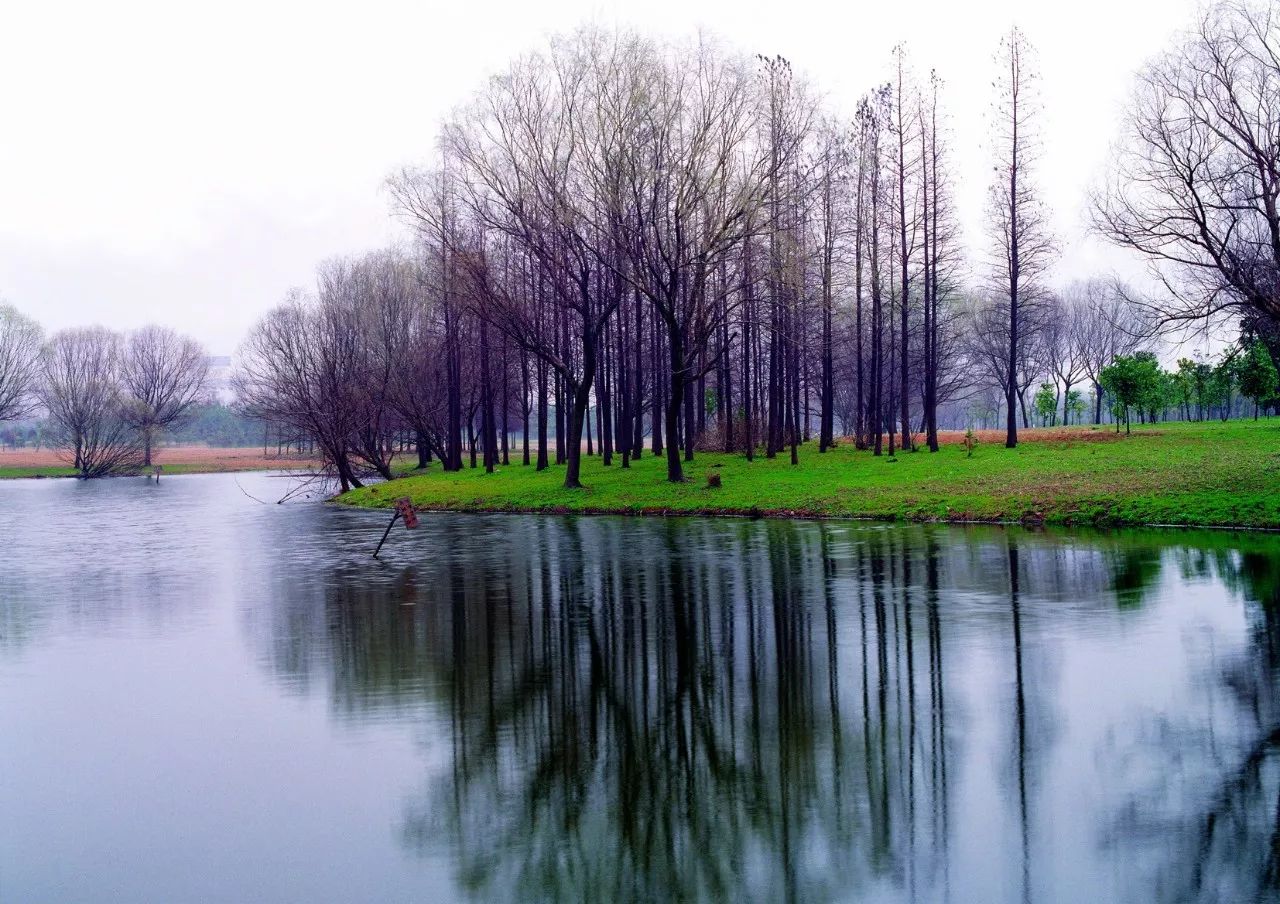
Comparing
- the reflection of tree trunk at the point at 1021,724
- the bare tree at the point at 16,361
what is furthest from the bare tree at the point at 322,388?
the bare tree at the point at 16,361

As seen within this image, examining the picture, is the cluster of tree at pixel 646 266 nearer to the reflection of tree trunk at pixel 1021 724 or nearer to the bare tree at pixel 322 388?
the bare tree at pixel 322 388

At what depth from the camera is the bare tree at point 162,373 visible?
100625 mm

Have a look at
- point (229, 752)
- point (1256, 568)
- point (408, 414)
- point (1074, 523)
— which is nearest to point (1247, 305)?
point (1074, 523)

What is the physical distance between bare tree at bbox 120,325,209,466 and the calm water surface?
290ft

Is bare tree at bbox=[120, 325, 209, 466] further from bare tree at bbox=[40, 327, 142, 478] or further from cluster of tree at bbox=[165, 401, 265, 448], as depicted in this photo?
cluster of tree at bbox=[165, 401, 265, 448]

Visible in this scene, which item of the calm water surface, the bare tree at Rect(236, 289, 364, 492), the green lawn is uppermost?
the bare tree at Rect(236, 289, 364, 492)

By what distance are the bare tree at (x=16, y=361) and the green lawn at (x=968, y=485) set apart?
54954mm

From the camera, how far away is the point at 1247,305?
24797mm

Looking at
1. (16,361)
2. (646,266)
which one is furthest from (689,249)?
(16,361)

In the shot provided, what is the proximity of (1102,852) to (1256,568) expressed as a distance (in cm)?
1321

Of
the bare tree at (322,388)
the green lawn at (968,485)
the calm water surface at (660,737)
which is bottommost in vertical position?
the calm water surface at (660,737)

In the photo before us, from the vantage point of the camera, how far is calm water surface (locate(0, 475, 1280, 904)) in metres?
6.21

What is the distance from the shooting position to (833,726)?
8.92 m

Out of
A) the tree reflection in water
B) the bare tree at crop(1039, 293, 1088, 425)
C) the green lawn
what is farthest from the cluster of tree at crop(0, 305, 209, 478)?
the tree reflection in water
